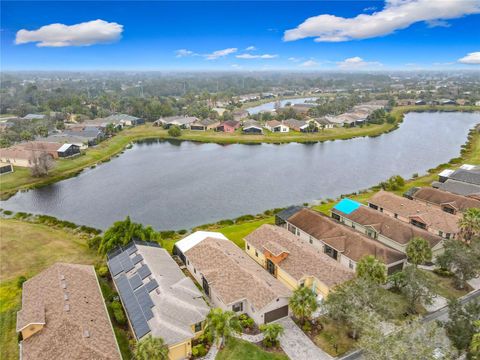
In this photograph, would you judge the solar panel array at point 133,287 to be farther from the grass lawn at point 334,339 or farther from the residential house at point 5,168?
the residential house at point 5,168

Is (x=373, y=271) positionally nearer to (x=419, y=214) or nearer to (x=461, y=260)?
(x=461, y=260)

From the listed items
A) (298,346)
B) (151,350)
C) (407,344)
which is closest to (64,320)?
(151,350)

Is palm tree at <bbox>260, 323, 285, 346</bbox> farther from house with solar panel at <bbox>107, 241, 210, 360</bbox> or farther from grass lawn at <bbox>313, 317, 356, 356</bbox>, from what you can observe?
house with solar panel at <bbox>107, 241, 210, 360</bbox>

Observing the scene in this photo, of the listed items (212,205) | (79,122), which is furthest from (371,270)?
(79,122)

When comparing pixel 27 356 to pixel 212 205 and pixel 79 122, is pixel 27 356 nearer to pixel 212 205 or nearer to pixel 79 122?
pixel 212 205

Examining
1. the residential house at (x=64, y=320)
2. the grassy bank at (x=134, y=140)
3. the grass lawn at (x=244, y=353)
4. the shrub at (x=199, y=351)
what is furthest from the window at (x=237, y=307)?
the grassy bank at (x=134, y=140)

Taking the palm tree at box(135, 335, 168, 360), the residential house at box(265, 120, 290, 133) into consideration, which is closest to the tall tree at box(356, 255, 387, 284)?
the palm tree at box(135, 335, 168, 360)
